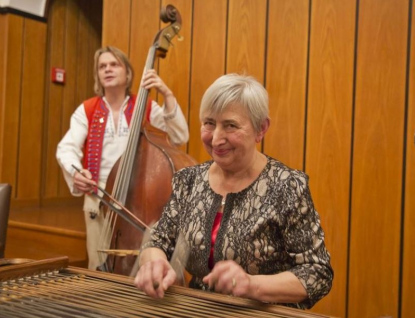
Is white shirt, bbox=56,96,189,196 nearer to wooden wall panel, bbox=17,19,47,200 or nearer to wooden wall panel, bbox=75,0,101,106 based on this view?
wooden wall panel, bbox=17,19,47,200

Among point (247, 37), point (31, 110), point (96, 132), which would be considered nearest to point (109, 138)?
point (96, 132)

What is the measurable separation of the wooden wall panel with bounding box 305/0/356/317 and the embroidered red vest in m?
0.98

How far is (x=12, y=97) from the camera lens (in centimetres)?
473

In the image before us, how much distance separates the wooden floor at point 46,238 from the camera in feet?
11.5

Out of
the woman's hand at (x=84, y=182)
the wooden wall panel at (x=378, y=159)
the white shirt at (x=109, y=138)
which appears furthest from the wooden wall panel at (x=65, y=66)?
the wooden wall panel at (x=378, y=159)

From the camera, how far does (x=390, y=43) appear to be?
269cm

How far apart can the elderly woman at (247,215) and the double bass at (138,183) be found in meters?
0.81

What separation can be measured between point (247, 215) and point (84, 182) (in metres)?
1.32

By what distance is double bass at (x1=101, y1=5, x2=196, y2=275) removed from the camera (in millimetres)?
2369

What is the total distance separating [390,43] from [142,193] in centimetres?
153

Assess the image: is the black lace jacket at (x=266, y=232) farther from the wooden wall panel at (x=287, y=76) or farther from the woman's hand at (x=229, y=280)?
the wooden wall panel at (x=287, y=76)

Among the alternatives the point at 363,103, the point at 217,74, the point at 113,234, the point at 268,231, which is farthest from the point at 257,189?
the point at 217,74

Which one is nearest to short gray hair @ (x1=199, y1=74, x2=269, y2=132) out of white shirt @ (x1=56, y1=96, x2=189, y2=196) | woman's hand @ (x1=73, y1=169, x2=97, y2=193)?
woman's hand @ (x1=73, y1=169, x2=97, y2=193)

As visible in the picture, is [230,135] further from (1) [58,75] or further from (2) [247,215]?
(1) [58,75]
